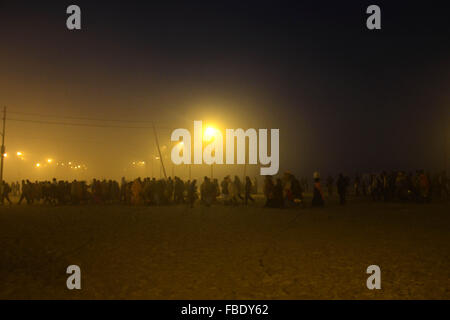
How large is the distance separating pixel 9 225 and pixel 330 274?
1195 centimetres

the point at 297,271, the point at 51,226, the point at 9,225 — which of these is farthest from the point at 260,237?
the point at 9,225

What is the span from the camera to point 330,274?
20.7 feet

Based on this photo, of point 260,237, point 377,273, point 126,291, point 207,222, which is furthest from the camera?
point 207,222

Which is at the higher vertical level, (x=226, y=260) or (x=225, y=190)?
(x=225, y=190)

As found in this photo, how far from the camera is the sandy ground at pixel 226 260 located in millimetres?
5414

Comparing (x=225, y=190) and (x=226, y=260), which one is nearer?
(x=226, y=260)

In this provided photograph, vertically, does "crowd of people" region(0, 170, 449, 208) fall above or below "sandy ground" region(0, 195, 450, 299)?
above

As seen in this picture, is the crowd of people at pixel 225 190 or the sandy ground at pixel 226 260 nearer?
the sandy ground at pixel 226 260

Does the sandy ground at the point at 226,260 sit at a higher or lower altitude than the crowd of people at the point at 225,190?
lower

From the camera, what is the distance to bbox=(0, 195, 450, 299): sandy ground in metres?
5.41

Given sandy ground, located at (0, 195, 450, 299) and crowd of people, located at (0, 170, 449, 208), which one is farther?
crowd of people, located at (0, 170, 449, 208)

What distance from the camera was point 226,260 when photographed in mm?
7391

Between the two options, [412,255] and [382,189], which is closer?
[412,255]
